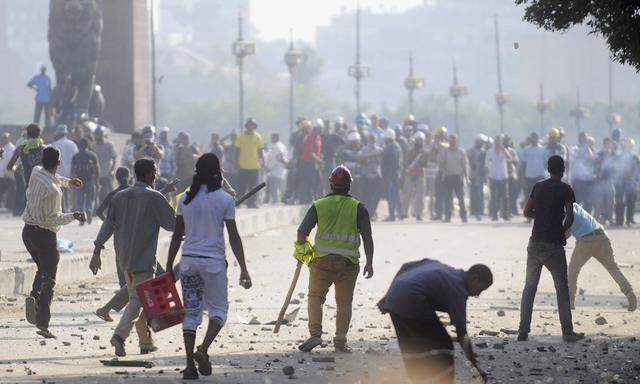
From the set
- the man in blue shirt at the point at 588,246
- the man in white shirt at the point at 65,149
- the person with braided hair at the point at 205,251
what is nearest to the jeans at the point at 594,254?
the man in blue shirt at the point at 588,246

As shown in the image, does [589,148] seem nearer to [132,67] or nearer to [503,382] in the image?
[132,67]

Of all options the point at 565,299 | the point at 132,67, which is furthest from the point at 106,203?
the point at 132,67

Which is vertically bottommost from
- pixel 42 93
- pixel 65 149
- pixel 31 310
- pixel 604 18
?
pixel 31 310

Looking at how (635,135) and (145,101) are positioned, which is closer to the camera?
(145,101)

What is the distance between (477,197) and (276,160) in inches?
185

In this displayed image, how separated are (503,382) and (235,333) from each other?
338 centimetres

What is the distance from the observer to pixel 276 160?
37.9m

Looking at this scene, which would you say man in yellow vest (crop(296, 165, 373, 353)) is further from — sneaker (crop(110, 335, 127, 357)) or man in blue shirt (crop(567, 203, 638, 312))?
man in blue shirt (crop(567, 203, 638, 312))

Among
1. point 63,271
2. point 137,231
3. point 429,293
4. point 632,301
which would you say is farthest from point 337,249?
point 63,271

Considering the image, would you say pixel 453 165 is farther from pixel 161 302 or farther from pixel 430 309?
pixel 430 309

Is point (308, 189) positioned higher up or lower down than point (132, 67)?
lower down

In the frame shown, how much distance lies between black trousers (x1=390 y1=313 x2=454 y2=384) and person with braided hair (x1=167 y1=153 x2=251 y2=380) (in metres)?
2.02

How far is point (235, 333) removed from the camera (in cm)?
1388

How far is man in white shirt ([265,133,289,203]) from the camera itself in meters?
37.4
